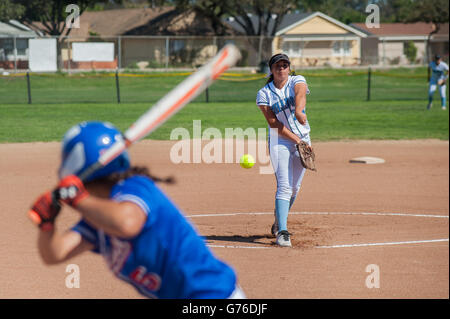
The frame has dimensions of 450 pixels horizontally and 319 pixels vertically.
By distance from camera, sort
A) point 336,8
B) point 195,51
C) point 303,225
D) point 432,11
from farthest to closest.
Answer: point 336,8, point 432,11, point 195,51, point 303,225

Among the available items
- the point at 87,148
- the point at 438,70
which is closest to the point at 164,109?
the point at 87,148

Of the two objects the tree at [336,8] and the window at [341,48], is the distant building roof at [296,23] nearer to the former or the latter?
the tree at [336,8]

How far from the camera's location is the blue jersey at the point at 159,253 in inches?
110

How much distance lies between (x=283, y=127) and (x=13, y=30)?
2872cm

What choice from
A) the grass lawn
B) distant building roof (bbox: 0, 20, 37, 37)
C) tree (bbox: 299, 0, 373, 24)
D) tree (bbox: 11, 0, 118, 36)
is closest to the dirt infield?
the grass lawn

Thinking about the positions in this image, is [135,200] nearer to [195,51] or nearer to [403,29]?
[195,51]

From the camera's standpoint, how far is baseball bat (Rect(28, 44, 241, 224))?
8.73 feet

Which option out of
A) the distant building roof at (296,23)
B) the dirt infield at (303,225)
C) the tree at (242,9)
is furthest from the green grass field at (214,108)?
the distant building roof at (296,23)

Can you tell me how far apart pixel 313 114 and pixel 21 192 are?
12.5 meters

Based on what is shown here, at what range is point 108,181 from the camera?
2.84 metres

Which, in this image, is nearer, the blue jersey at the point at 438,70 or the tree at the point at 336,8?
the blue jersey at the point at 438,70

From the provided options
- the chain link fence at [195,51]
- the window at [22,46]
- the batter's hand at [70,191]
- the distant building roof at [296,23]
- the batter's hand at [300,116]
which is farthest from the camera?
the distant building roof at [296,23]

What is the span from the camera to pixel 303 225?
28.8 feet

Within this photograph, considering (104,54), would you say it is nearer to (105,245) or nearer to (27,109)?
(27,109)
